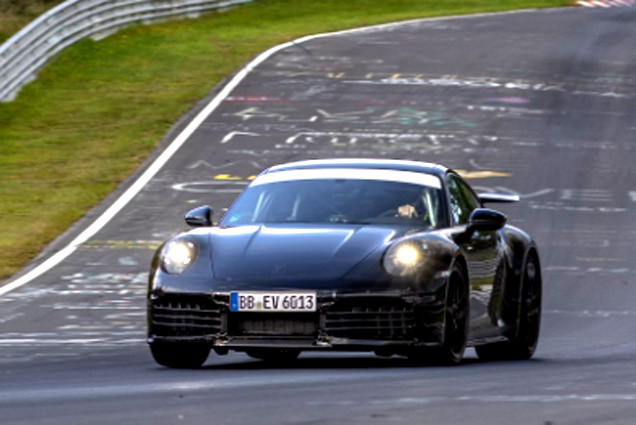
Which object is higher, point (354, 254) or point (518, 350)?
point (354, 254)

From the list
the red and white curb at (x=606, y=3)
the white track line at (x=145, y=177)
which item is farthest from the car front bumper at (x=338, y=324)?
the red and white curb at (x=606, y=3)

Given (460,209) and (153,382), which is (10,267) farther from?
(153,382)

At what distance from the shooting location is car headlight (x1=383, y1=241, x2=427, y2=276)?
888 cm

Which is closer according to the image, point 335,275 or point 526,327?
point 335,275

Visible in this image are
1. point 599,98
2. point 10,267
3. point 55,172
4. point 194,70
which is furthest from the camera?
point 194,70

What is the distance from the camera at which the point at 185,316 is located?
9.08m

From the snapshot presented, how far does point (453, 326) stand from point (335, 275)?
807 mm

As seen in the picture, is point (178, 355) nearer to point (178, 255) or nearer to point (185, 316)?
point (185, 316)

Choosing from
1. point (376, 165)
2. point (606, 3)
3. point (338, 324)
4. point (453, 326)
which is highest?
point (376, 165)

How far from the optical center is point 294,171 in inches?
415

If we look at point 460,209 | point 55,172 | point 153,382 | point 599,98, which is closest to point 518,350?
point 460,209

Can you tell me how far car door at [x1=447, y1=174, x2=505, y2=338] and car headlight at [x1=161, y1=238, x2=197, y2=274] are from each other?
5.35ft

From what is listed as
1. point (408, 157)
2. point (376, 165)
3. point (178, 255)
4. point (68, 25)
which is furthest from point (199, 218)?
point (68, 25)

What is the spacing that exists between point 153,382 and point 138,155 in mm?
17131
